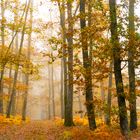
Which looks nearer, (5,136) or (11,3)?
(5,136)

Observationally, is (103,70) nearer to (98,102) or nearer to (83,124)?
(98,102)

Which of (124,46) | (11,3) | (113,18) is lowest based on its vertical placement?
(124,46)

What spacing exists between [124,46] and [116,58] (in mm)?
595

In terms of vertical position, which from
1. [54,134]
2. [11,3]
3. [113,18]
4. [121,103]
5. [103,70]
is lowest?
[54,134]

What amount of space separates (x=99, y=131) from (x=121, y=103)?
8.31 feet

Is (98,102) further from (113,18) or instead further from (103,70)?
(113,18)

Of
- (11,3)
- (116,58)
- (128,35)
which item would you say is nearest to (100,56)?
(116,58)

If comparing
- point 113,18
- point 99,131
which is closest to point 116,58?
point 113,18

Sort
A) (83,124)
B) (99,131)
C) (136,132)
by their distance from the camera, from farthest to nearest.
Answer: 1. (83,124)
2. (136,132)
3. (99,131)

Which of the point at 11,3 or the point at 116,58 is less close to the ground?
the point at 11,3

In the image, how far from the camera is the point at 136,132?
15.5m

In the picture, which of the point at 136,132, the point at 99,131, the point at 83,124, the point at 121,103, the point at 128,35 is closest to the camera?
the point at 128,35

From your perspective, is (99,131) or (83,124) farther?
(83,124)

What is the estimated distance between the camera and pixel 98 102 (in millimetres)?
13102
